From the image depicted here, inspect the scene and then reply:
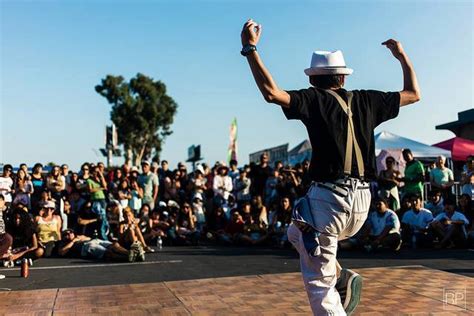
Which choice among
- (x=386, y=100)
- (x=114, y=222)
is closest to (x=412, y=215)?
(x=114, y=222)

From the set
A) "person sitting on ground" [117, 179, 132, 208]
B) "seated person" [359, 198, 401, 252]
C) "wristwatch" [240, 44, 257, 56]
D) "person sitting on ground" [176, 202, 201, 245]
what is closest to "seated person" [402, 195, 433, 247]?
"seated person" [359, 198, 401, 252]

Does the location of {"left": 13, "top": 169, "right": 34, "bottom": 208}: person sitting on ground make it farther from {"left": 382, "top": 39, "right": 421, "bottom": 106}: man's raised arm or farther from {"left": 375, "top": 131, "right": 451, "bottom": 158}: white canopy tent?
{"left": 382, "top": 39, "right": 421, "bottom": 106}: man's raised arm

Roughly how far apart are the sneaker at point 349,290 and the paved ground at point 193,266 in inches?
137

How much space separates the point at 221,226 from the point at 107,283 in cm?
631

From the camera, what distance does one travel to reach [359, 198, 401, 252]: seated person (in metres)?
9.42

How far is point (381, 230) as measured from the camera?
981 cm

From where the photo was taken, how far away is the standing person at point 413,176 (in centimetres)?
1102

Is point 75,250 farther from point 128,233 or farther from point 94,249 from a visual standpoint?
point 128,233

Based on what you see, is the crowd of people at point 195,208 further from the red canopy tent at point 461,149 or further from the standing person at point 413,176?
the red canopy tent at point 461,149

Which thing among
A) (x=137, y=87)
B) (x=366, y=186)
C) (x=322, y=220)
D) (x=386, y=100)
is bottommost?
(x=322, y=220)

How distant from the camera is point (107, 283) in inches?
251

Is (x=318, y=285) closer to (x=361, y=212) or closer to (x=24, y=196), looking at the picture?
(x=361, y=212)

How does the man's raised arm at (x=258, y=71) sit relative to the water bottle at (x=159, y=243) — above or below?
above

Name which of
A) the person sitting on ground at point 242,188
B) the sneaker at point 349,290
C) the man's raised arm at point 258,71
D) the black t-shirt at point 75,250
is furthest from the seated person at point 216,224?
the man's raised arm at point 258,71
